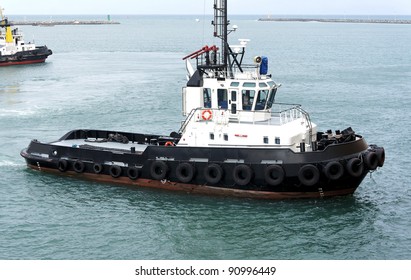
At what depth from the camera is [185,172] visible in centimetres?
2148

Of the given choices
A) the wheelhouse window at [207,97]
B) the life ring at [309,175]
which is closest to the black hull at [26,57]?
the wheelhouse window at [207,97]

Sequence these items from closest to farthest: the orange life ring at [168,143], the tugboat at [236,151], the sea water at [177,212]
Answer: the sea water at [177,212] < the tugboat at [236,151] < the orange life ring at [168,143]

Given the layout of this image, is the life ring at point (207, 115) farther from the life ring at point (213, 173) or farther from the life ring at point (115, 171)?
the life ring at point (115, 171)

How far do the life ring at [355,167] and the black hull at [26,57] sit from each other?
57.7m

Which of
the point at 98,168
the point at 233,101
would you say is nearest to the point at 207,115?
the point at 233,101

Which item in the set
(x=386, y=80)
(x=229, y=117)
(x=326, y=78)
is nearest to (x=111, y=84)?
(x=326, y=78)

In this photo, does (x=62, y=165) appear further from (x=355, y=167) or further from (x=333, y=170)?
(x=355, y=167)

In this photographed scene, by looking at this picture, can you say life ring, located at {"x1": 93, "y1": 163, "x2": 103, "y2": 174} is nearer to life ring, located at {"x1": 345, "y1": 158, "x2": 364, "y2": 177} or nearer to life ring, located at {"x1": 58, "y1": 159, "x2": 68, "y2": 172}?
life ring, located at {"x1": 58, "y1": 159, "x2": 68, "y2": 172}

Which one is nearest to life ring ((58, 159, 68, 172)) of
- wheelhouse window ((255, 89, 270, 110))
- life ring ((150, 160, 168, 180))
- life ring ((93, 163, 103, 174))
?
life ring ((93, 163, 103, 174))

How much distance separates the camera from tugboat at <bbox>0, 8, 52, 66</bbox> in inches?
2798

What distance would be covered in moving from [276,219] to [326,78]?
36.7 meters

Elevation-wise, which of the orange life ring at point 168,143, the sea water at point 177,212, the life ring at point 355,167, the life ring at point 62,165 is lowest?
the sea water at point 177,212

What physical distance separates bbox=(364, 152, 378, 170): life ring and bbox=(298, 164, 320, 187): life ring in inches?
63.9

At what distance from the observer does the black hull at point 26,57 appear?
70744 millimetres
